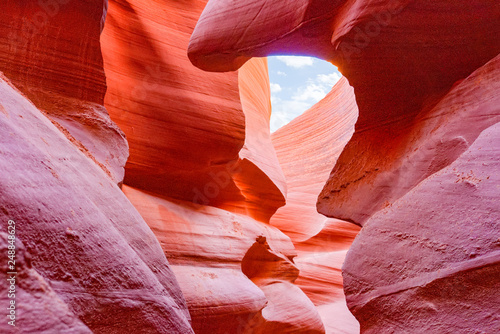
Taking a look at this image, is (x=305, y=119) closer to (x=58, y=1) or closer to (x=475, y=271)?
(x=58, y=1)

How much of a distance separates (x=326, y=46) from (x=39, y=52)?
2.59 metres

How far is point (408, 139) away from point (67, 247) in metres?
2.80

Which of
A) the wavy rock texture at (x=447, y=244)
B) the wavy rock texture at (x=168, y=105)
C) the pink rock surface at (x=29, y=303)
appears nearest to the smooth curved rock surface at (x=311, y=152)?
the wavy rock texture at (x=168, y=105)

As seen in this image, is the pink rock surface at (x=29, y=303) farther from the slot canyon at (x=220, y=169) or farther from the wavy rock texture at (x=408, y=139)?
the wavy rock texture at (x=408, y=139)

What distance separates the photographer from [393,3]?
2793mm

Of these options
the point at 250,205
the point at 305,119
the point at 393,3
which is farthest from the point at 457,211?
the point at 305,119

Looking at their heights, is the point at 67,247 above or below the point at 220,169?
below

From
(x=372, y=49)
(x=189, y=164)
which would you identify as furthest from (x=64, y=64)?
(x=189, y=164)

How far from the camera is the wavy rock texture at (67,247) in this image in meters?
1.42

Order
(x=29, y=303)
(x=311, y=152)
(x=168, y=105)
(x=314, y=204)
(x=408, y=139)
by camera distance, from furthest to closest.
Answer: (x=311, y=152), (x=314, y=204), (x=168, y=105), (x=408, y=139), (x=29, y=303)

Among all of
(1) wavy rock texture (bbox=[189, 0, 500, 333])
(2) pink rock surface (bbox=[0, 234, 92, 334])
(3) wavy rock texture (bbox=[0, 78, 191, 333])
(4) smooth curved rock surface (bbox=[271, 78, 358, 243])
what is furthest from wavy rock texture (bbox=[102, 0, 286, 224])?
(4) smooth curved rock surface (bbox=[271, 78, 358, 243])

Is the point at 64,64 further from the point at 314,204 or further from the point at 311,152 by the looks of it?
the point at 311,152

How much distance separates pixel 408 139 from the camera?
3.43m

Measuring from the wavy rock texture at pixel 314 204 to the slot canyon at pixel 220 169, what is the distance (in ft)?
5.17
